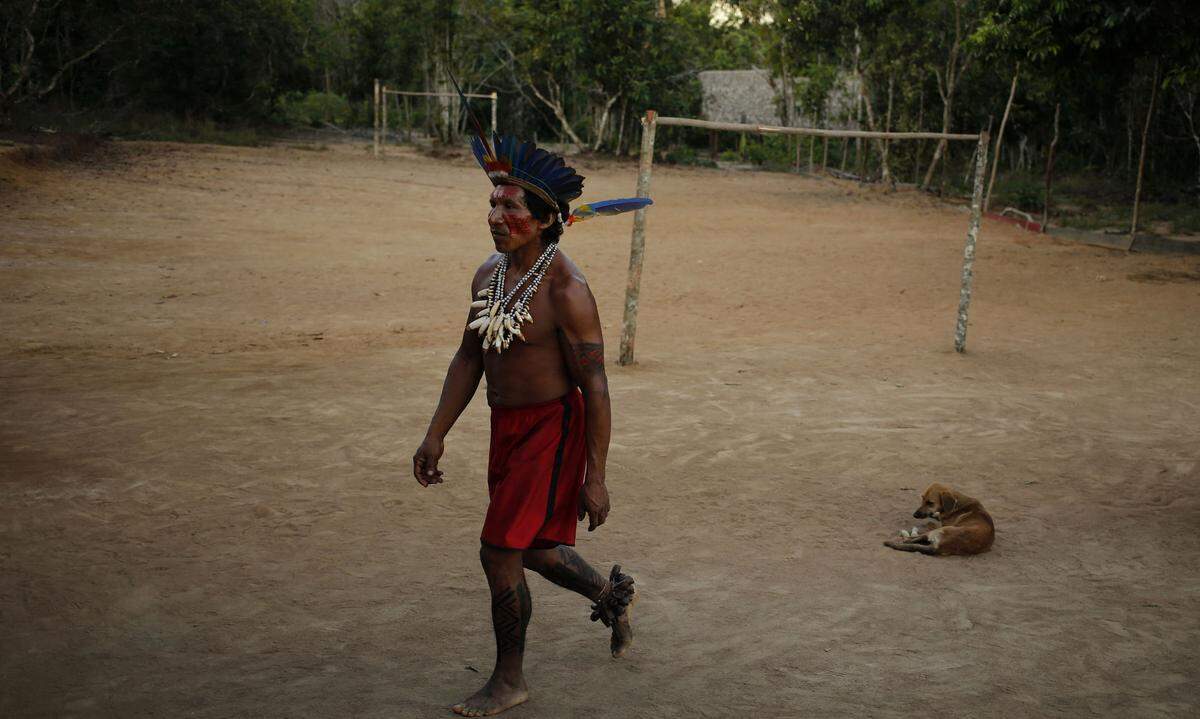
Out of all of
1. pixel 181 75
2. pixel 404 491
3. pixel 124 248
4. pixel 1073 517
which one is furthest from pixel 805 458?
pixel 181 75

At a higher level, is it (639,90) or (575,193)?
(639,90)

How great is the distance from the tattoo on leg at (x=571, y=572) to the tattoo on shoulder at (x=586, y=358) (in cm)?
64

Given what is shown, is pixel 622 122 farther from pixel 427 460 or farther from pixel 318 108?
pixel 427 460

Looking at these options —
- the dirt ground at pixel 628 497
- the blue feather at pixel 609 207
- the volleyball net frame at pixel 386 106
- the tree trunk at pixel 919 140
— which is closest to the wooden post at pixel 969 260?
the dirt ground at pixel 628 497

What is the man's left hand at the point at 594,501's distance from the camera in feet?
10.4

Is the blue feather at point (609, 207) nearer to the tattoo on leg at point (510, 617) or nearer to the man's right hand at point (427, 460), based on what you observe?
the man's right hand at point (427, 460)

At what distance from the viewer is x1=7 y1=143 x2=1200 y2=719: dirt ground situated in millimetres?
3436

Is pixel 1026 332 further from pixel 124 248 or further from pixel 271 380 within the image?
pixel 124 248

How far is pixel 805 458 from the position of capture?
6.26 meters

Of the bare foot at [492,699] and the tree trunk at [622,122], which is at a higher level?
the tree trunk at [622,122]

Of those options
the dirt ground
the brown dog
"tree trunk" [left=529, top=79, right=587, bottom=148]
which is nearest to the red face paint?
the dirt ground

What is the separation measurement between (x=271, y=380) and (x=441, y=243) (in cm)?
768

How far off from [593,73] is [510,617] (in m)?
27.3

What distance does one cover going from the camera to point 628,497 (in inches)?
215
